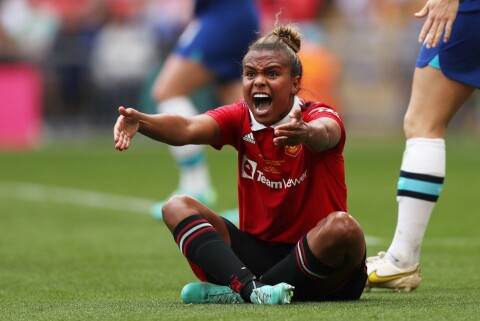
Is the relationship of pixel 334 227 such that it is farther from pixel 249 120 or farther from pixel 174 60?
pixel 174 60

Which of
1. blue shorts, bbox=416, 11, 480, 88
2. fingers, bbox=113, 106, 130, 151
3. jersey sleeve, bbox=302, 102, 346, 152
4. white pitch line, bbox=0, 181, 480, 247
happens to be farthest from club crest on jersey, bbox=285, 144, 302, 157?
white pitch line, bbox=0, 181, 480, 247

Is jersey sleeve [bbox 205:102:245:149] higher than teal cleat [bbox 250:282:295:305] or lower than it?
higher

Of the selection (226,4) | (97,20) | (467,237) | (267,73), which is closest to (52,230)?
(226,4)

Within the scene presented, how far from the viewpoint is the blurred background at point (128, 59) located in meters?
18.9

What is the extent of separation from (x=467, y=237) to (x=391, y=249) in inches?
89.5

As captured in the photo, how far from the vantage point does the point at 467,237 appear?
7684mm

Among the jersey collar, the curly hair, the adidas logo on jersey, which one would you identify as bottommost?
the adidas logo on jersey

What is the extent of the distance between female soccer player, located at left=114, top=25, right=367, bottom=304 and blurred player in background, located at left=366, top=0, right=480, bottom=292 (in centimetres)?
65

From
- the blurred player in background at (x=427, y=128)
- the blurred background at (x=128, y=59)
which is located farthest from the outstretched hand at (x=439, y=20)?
the blurred background at (x=128, y=59)

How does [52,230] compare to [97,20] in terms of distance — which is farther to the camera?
[97,20]

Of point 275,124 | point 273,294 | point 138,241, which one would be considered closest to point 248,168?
point 275,124

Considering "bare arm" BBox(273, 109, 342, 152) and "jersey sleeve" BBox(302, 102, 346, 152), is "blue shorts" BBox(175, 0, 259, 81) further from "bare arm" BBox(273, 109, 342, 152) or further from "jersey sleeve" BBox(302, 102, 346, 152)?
"bare arm" BBox(273, 109, 342, 152)

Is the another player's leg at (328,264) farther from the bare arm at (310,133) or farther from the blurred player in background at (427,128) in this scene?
the blurred player in background at (427,128)

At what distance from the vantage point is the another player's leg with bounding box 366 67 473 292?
5.41 meters
